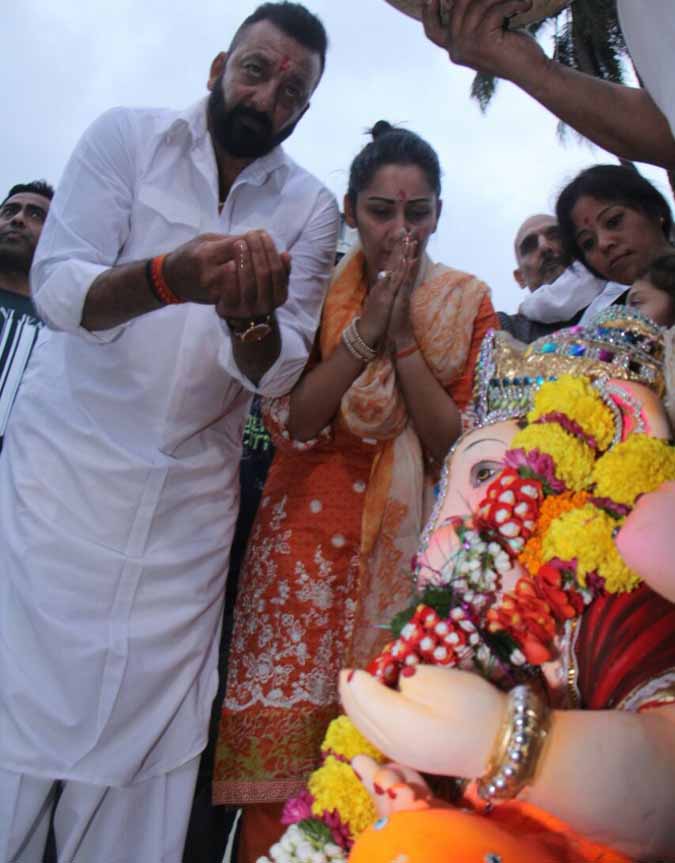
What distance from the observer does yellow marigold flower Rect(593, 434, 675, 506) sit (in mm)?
1217

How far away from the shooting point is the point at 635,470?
1.22m

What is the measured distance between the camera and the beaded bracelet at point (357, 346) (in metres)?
2.06

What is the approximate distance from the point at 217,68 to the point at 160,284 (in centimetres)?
98

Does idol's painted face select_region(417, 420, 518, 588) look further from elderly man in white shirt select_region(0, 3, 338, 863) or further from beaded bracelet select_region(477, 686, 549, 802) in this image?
elderly man in white shirt select_region(0, 3, 338, 863)

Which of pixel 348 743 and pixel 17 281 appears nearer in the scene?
pixel 348 743

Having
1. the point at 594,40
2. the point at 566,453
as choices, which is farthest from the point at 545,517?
the point at 594,40

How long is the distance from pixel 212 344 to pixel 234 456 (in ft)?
0.97

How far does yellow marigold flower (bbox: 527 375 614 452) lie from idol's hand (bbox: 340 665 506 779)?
0.47 metres

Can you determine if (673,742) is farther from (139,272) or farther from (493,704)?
(139,272)

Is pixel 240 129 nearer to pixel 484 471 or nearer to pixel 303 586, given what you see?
pixel 303 586

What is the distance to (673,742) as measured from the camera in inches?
38.9

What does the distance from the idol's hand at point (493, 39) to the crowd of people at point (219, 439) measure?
536 millimetres

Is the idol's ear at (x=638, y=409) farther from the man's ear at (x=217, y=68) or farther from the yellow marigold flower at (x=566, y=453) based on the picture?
the man's ear at (x=217, y=68)

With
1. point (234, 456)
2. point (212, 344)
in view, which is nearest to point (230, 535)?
point (234, 456)
